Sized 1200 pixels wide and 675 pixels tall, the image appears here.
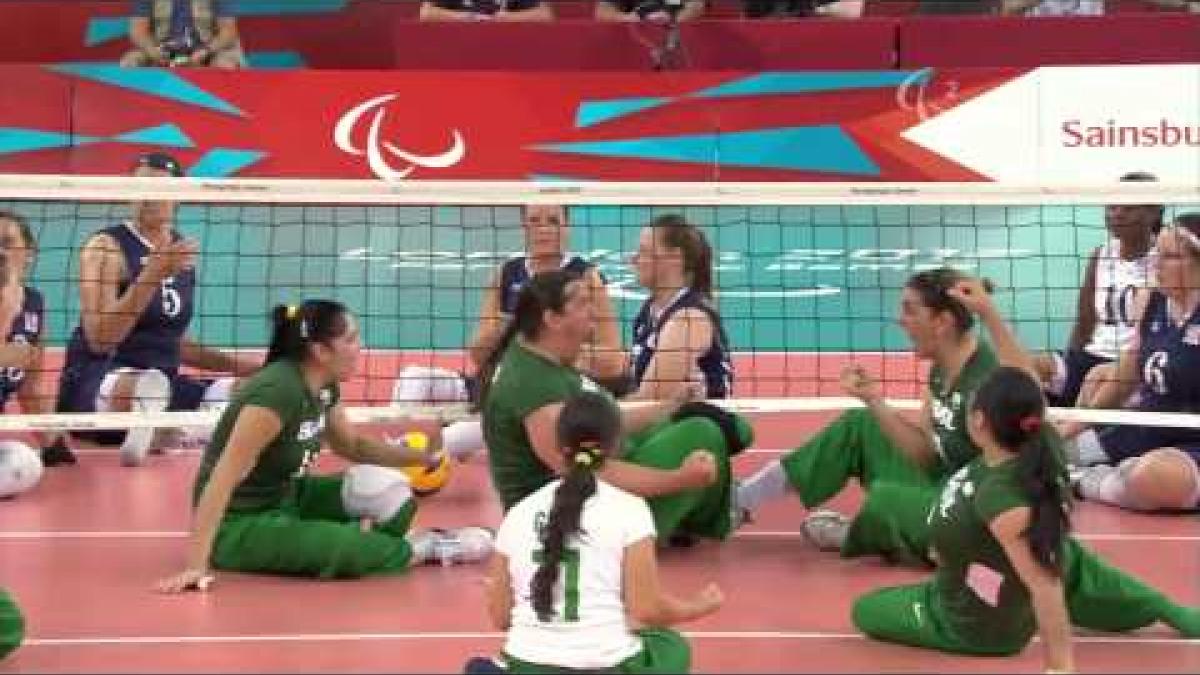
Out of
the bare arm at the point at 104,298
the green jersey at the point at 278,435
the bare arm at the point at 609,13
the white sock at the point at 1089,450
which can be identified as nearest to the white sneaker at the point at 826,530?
the white sock at the point at 1089,450

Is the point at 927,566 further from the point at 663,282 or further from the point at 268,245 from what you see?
the point at 268,245

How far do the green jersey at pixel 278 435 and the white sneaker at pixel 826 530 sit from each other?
6.65 ft

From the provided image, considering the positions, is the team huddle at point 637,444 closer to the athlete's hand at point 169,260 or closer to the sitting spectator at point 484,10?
the athlete's hand at point 169,260

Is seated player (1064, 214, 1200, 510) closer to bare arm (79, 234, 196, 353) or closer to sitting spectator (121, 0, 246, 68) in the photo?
bare arm (79, 234, 196, 353)

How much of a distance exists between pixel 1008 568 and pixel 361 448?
2876 mm

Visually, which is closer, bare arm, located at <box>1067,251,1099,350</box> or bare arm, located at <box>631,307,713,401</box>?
bare arm, located at <box>631,307,713,401</box>

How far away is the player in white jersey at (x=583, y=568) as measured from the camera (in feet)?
18.5

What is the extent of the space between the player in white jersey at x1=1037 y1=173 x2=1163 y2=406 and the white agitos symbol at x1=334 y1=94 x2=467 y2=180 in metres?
6.15

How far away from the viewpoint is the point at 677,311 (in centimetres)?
836

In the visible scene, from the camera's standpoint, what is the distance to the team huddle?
227 inches

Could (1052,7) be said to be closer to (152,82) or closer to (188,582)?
(152,82)

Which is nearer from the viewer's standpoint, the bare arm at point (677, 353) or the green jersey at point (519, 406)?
the green jersey at point (519, 406)

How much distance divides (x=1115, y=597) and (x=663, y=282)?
2537 mm

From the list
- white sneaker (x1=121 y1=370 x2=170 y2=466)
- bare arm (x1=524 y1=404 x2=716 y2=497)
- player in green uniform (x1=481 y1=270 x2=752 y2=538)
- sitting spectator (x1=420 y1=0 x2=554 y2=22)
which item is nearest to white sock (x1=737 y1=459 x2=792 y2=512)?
player in green uniform (x1=481 y1=270 x2=752 y2=538)
